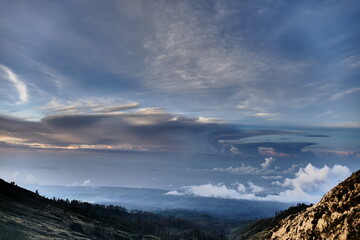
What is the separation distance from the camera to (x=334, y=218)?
18938 mm

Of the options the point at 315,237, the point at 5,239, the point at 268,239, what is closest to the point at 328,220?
the point at 315,237

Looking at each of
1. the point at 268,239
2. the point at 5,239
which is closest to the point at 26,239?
the point at 5,239

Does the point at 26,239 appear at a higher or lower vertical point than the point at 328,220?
lower

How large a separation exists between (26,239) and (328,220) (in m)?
227

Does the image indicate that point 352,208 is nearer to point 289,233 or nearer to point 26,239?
point 289,233

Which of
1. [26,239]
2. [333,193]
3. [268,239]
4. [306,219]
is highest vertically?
[333,193]

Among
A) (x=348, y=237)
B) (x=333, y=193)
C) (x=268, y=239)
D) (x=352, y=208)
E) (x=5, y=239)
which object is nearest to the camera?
(x=348, y=237)

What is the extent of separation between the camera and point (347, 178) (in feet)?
69.9

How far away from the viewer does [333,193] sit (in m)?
20.9

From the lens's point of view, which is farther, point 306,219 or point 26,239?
point 26,239

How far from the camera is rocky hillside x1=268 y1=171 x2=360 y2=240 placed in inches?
691

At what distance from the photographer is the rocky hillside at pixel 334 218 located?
17.6 meters

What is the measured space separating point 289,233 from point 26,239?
22295 cm

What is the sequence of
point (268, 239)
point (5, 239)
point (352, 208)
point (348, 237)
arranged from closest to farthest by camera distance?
point (348, 237), point (352, 208), point (268, 239), point (5, 239)
